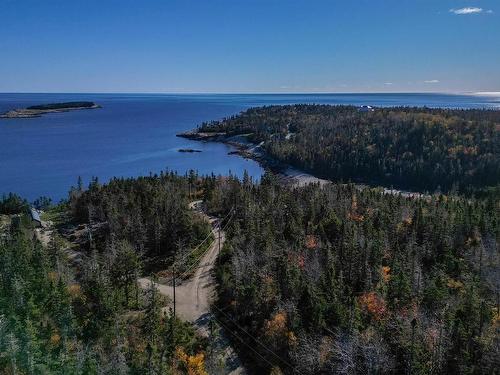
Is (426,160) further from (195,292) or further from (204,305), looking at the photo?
(204,305)

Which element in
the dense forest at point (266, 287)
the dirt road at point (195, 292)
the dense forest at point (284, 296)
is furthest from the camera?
the dirt road at point (195, 292)

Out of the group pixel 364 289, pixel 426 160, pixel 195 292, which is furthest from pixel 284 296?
pixel 426 160

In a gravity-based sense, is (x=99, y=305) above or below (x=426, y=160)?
below

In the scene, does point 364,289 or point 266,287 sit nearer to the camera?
point 266,287

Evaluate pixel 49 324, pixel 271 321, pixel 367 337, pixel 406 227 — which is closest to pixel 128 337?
pixel 49 324

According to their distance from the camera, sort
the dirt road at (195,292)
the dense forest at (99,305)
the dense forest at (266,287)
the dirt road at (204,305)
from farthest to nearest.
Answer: the dirt road at (195,292) → the dirt road at (204,305) → the dense forest at (266,287) → the dense forest at (99,305)

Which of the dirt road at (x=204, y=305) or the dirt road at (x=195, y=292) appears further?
the dirt road at (x=195, y=292)

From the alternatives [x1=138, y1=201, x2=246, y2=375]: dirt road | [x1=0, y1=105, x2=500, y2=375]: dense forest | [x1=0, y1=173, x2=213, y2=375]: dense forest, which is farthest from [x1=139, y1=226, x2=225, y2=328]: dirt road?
[x1=0, y1=173, x2=213, y2=375]: dense forest

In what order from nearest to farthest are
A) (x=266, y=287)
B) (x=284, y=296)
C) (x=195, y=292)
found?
(x=284, y=296), (x=266, y=287), (x=195, y=292)

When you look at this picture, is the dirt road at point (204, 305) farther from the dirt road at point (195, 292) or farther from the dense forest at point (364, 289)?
the dense forest at point (364, 289)

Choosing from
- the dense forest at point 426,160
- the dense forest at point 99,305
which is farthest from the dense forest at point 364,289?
the dense forest at point 426,160

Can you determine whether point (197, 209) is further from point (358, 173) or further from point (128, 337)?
point (358, 173)
